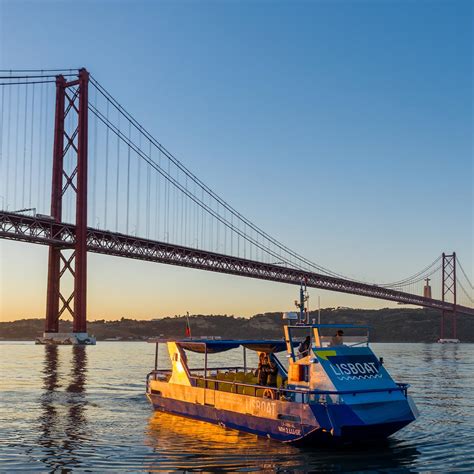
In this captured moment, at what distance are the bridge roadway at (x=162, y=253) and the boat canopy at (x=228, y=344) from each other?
5083 cm

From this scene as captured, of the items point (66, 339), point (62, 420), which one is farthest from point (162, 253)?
point (62, 420)

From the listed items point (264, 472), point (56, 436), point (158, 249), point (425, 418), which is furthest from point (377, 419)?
point (158, 249)

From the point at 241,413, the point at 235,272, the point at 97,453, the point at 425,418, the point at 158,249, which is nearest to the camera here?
the point at 97,453

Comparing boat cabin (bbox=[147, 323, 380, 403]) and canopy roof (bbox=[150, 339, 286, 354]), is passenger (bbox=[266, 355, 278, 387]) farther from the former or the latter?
canopy roof (bbox=[150, 339, 286, 354])

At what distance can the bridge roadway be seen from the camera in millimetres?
70812

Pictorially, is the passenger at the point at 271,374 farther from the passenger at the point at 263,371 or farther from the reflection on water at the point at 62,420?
the reflection on water at the point at 62,420

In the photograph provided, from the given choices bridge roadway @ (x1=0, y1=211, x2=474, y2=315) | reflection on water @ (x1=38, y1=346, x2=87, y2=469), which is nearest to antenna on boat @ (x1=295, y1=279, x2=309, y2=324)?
reflection on water @ (x1=38, y1=346, x2=87, y2=469)

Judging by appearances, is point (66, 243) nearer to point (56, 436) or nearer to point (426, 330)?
point (56, 436)

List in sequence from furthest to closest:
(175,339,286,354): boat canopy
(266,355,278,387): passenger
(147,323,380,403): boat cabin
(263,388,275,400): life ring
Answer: (175,339,286,354): boat canopy
(266,355,278,387): passenger
(263,388,275,400): life ring
(147,323,380,403): boat cabin

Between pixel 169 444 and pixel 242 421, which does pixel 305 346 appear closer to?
pixel 242 421

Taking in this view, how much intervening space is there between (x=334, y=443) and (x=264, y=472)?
256 centimetres

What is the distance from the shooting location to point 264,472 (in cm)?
1369

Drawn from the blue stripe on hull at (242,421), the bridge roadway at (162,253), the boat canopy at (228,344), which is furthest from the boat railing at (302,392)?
the bridge roadway at (162,253)

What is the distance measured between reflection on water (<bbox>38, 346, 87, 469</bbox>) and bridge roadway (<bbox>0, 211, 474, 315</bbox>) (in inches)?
1487
